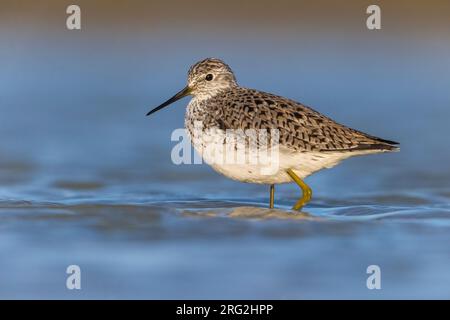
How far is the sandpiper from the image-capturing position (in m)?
10.1

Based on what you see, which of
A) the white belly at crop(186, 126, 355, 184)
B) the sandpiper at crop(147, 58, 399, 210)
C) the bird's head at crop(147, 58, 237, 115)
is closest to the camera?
the white belly at crop(186, 126, 355, 184)

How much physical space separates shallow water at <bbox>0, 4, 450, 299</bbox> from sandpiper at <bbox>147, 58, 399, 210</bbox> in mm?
489

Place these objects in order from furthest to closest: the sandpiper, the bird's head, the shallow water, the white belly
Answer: the bird's head < the sandpiper < the white belly < the shallow water

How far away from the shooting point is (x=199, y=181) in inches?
511

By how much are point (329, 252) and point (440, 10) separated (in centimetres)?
1491

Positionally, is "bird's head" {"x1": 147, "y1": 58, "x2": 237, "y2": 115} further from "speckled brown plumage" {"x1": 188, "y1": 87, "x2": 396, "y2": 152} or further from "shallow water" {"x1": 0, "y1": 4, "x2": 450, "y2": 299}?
"shallow water" {"x1": 0, "y1": 4, "x2": 450, "y2": 299}

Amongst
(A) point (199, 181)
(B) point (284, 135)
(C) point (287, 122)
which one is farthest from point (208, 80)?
(A) point (199, 181)

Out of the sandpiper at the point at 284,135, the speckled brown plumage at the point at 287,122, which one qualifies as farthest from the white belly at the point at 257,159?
the speckled brown plumage at the point at 287,122

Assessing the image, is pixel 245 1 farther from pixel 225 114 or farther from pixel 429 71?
pixel 225 114

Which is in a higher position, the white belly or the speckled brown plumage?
the speckled brown plumage

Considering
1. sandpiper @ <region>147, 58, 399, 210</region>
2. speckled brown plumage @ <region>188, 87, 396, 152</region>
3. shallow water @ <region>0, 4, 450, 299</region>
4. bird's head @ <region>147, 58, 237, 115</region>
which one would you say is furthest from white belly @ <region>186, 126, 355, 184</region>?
bird's head @ <region>147, 58, 237, 115</region>

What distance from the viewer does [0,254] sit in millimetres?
8516

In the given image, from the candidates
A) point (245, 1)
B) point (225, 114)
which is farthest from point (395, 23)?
point (225, 114)

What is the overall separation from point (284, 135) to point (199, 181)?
311 centimetres
